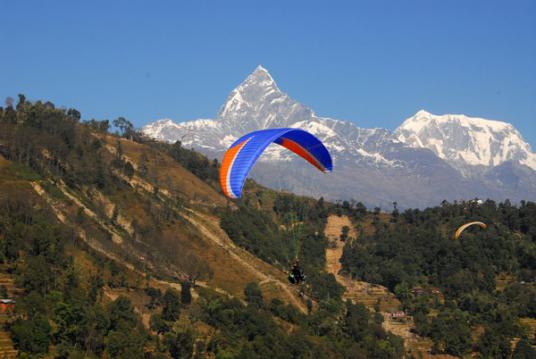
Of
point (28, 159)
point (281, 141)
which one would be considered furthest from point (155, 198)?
point (281, 141)

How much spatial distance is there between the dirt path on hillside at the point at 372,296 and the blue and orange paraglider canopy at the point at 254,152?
6012 centimetres

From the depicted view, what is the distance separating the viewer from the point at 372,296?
507 ft

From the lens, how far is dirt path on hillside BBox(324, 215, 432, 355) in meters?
132

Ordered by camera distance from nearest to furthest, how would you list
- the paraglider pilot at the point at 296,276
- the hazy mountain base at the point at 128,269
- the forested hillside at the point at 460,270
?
the paraglider pilot at the point at 296,276 → the hazy mountain base at the point at 128,269 → the forested hillside at the point at 460,270

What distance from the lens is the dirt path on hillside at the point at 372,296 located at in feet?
435

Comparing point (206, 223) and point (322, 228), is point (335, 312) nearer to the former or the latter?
point (206, 223)

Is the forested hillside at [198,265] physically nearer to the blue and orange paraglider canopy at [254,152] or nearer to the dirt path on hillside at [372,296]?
the dirt path on hillside at [372,296]

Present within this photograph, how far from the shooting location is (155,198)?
16438cm

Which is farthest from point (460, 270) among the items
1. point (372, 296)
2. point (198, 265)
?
point (198, 265)

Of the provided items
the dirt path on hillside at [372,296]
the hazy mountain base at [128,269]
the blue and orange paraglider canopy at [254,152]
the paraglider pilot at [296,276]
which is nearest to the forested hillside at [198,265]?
the hazy mountain base at [128,269]

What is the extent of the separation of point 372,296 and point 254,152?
294 ft

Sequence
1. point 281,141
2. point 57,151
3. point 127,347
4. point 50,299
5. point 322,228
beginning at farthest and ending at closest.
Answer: point 322,228, point 57,151, point 50,299, point 127,347, point 281,141

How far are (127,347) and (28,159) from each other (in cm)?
5647

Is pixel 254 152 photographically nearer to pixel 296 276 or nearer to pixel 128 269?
pixel 296 276
